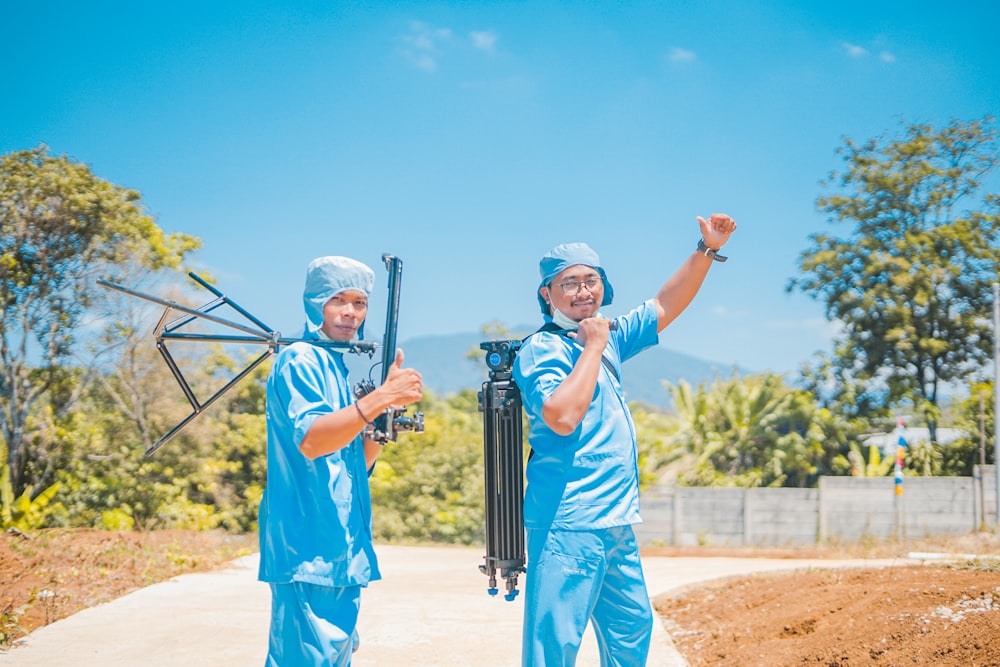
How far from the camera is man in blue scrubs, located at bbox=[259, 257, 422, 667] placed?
2.83m

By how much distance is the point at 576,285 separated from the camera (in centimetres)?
335

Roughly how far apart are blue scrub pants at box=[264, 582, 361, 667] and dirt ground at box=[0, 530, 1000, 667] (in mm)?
2831

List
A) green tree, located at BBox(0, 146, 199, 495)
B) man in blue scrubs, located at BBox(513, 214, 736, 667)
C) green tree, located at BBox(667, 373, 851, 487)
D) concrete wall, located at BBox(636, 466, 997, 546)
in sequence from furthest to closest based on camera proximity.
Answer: green tree, located at BBox(667, 373, 851, 487) → concrete wall, located at BBox(636, 466, 997, 546) → green tree, located at BBox(0, 146, 199, 495) → man in blue scrubs, located at BBox(513, 214, 736, 667)

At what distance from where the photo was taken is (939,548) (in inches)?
497

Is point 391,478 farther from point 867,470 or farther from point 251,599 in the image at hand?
point 251,599

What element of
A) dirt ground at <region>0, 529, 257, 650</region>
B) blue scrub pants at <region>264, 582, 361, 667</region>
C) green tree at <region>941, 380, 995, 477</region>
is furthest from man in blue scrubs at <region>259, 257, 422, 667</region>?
green tree at <region>941, 380, 995, 477</region>

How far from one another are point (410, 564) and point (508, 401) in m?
7.61

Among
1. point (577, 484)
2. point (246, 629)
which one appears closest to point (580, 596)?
point (577, 484)

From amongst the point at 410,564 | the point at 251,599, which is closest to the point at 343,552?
the point at 251,599

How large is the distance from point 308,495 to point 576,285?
120 cm

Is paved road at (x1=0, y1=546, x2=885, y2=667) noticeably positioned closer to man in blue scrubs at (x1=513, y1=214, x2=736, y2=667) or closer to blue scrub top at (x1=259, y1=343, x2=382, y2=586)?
man in blue scrubs at (x1=513, y1=214, x2=736, y2=667)

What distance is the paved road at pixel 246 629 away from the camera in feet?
17.6

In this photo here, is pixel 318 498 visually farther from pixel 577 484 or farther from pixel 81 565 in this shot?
pixel 81 565

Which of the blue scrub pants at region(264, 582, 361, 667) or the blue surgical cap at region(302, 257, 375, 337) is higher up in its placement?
the blue surgical cap at region(302, 257, 375, 337)
